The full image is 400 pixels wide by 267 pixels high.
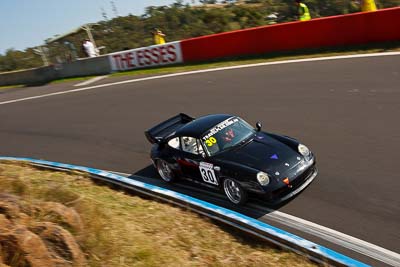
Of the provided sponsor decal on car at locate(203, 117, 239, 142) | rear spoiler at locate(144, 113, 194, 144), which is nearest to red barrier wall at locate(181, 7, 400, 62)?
rear spoiler at locate(144, 113, 194, 144)

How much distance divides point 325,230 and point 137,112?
9.06 metres

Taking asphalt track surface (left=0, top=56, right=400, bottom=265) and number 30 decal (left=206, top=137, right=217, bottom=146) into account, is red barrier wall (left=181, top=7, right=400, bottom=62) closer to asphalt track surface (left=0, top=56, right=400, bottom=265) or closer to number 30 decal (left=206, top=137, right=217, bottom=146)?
asphalt track surface (left=0, top=56, right=400, bottom=265)

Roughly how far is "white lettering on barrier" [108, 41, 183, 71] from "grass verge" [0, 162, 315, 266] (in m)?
14.5

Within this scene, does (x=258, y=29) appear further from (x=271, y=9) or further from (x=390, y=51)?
(x=271, y=9)

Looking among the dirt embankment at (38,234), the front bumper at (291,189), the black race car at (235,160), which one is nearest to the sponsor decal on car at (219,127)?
the black race car at (235,160)

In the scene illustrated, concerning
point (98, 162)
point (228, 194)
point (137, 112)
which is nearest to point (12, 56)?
point (137, 112)

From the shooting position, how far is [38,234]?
195 inches

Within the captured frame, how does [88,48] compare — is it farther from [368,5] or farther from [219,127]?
[219,127]

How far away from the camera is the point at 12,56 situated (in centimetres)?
3919

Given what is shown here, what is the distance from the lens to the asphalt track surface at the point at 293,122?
7246mm

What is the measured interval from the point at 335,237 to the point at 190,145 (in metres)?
3.27

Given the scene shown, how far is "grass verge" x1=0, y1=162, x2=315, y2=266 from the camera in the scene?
5.44m

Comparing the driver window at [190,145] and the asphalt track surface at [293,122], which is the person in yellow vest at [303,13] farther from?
the driver window at [190,145]

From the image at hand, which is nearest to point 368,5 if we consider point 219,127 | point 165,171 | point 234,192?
point 219,127
